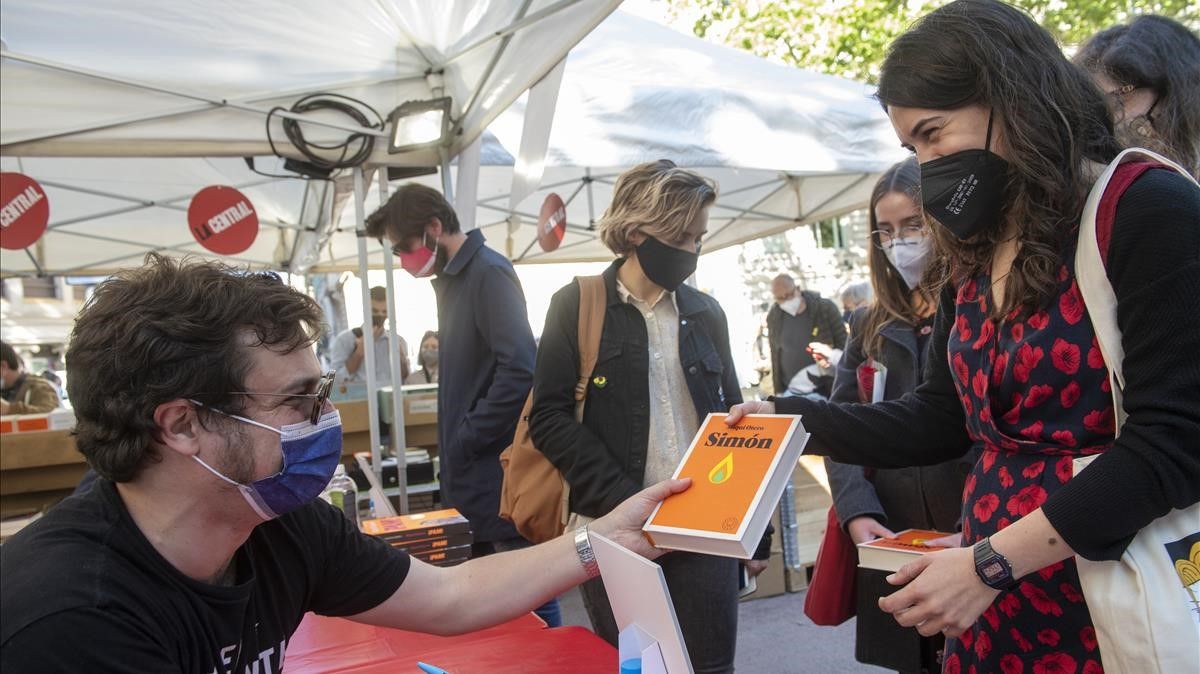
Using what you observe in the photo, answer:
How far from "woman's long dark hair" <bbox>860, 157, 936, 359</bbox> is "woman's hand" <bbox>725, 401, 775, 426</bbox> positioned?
825 millimetres

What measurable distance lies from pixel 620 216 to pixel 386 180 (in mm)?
2282

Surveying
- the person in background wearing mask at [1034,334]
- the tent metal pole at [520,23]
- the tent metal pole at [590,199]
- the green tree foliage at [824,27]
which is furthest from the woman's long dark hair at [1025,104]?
the green tree foliage at [824,27]

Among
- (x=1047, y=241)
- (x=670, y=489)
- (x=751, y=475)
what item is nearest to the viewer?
(x=1047, y=241)

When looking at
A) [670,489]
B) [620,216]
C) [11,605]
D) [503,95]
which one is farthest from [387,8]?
[11,605]

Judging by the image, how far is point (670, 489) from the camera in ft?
5.44

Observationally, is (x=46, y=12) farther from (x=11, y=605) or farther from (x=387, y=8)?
(x=11, y=605)

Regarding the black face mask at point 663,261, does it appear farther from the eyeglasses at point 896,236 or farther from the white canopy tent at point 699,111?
the white canopy tent at point 699,111

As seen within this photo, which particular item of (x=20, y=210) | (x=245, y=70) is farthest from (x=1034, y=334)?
(x=20, y=210)

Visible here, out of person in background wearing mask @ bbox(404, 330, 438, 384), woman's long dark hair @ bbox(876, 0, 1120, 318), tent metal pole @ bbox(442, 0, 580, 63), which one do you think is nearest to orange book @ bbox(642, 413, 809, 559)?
woman's long dark hair @ bbox(876, 0, 1120, 318)

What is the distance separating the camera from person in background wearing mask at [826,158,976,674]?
2.26 m

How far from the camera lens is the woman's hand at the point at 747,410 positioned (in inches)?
66.8

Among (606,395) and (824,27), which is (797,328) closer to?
(606,395)

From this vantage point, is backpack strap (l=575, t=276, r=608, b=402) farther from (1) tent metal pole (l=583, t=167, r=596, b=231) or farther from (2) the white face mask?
(1) tent metal pole (l=583, t=167, r=596, b=231)

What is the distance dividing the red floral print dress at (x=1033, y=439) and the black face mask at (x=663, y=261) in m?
1.12
